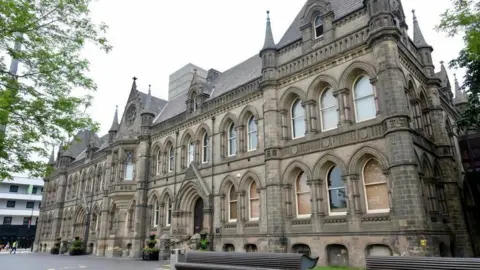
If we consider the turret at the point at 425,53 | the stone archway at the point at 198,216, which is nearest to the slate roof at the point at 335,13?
the turret at the point at 425,53

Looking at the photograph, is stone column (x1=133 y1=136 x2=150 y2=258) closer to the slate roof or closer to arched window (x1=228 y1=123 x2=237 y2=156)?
arched window (x1=228 y1=123 x2=237 y2=156)

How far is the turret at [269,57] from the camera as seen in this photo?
779 inches

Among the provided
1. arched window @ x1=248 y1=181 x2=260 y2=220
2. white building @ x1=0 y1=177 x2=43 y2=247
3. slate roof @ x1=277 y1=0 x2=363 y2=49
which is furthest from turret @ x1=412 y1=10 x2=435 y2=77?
white building @ x1=0 y1=177 x2=43 y2=247

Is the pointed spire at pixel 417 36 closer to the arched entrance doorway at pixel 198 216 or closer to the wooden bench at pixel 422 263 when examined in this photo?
the wooden bench at pixel 422 263

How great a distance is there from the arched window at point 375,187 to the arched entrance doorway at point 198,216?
12.1 metres

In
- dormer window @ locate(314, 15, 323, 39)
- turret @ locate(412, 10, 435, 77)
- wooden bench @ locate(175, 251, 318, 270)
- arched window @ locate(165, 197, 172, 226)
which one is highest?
dormer window @ locate(314, 15, 323, 39)

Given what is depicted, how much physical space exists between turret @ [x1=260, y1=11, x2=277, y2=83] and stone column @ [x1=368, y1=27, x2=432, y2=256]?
5.86 metres

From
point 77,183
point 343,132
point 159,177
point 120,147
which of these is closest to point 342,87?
point 343,132

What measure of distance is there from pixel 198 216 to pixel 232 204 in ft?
11.7

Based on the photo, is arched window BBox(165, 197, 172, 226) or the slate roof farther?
arched window BBox(165, 197, 172, 226)

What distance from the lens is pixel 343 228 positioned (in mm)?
15102

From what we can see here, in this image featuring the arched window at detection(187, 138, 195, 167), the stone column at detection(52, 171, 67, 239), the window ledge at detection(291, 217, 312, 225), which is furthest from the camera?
the stone column at detection(52, 171, 67, 239)

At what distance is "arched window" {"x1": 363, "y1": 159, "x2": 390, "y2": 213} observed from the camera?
571 inches

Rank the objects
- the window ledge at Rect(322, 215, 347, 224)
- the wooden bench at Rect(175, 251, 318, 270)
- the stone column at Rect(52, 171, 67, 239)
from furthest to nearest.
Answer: the stone column at Rect(52, 171, 67, 239) → the window ledge at Rect(322, 215, 347, 224) → the wooden bench at Rect(175, 251, 318, 270)
